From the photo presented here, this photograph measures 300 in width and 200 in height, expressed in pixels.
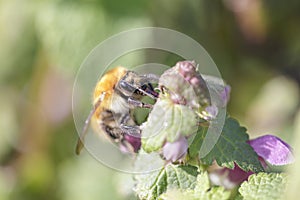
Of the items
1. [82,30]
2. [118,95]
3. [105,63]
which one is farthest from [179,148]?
[82,30]

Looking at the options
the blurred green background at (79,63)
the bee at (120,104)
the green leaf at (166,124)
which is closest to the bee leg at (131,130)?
the bee at (120,104)

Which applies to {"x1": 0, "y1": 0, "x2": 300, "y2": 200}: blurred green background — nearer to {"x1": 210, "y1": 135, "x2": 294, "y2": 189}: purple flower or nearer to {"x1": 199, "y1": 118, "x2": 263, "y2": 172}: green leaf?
{"x1": 210, "y1": 135, "x2": 294, "y2": 189}: purple flower

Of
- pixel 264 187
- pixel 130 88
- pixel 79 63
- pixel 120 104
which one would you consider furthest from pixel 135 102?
pixel 79 63

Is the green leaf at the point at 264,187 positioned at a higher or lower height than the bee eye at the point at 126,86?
higher

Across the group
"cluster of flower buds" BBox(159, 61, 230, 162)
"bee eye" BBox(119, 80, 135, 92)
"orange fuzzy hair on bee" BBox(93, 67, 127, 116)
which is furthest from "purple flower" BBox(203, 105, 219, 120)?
"orange fuzzy hair on bee" BBox(93, 67, 127, 116)

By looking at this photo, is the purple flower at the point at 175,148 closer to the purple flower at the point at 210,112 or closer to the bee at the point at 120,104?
the purple flower at the point at 210,112

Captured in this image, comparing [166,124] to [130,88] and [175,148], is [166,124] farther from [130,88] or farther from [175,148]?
[130,88]

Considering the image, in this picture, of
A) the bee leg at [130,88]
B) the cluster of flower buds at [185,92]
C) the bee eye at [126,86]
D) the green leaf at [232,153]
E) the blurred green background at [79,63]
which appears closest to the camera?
the cluster of flower buds at [185,92]
